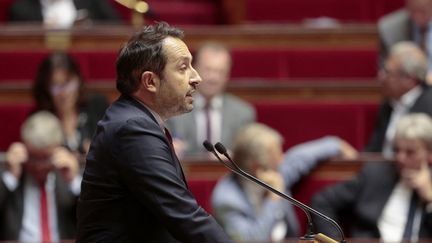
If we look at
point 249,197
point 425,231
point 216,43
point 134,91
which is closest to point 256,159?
point 249,197

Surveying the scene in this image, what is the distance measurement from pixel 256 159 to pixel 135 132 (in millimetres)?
1199

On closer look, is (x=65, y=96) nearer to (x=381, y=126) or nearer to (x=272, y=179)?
(x=272, y=179)

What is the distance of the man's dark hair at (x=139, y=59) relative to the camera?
145cm

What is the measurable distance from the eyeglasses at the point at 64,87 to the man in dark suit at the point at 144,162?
4.95 ft

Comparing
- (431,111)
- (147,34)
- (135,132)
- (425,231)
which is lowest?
(425,231)

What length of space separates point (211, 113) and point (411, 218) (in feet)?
2.13

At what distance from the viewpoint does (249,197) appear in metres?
2.62

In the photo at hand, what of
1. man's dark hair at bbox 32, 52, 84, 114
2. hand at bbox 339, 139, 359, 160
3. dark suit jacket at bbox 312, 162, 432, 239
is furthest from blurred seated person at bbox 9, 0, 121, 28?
dark suit jacket at bbox 312, 162, 432, 239

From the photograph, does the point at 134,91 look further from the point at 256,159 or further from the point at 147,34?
the point at 256,159

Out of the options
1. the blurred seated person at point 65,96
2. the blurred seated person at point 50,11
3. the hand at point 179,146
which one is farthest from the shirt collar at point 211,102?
the blurred seated person at point 50,11

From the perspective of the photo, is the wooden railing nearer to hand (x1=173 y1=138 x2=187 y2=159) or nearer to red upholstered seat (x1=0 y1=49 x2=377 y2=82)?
red upholstered seat (x1=0 y1=49 x2=377 y2=82)

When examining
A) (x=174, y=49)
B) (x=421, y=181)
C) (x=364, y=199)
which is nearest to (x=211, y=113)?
(x=364, y=199)

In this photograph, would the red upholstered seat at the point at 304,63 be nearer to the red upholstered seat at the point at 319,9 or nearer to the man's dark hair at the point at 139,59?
the red upholstered seat at the point at 319,9

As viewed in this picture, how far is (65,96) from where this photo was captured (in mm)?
2977
